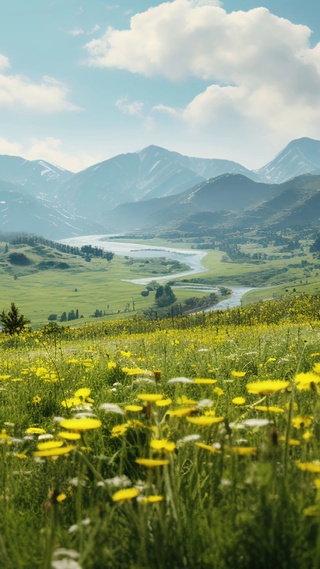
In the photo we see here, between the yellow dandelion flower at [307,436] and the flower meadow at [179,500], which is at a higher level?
the yellow dandelion flower at [307,436]

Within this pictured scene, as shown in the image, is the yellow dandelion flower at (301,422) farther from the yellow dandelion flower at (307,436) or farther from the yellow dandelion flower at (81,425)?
the yellow dandelion flower at (81,425)

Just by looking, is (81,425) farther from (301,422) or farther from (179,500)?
(301,422)

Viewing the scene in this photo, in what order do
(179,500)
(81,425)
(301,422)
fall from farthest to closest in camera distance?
A: (301,422) < (179,500) < (81,425)

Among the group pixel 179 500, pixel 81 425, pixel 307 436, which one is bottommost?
pixel 179 500

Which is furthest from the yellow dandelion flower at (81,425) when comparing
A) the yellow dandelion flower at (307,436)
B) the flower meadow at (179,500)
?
the yellow dandelion flower at (307,436)

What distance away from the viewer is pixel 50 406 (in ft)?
23.2

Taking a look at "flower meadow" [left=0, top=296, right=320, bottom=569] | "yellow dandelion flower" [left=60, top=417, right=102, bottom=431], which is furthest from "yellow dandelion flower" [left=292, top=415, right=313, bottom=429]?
"yellow dandelion flower" [left=60, top=417, right=102, bottom=431]

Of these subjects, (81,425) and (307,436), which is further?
(307,436)

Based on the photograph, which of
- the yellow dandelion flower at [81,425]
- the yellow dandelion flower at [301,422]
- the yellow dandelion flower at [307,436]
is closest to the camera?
the yellow dandelion flower at [81,425]

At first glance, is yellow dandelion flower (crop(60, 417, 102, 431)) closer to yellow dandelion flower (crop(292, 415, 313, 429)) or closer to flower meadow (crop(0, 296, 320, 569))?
flower meadow (crop(0, 296, 320, 569))

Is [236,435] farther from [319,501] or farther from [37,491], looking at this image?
[37,491]

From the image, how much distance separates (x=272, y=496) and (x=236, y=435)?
1474 mm

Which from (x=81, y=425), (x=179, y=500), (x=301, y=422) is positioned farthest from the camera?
(x=301, y=422)

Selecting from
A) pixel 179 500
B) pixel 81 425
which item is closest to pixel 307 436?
pixel 179 500
